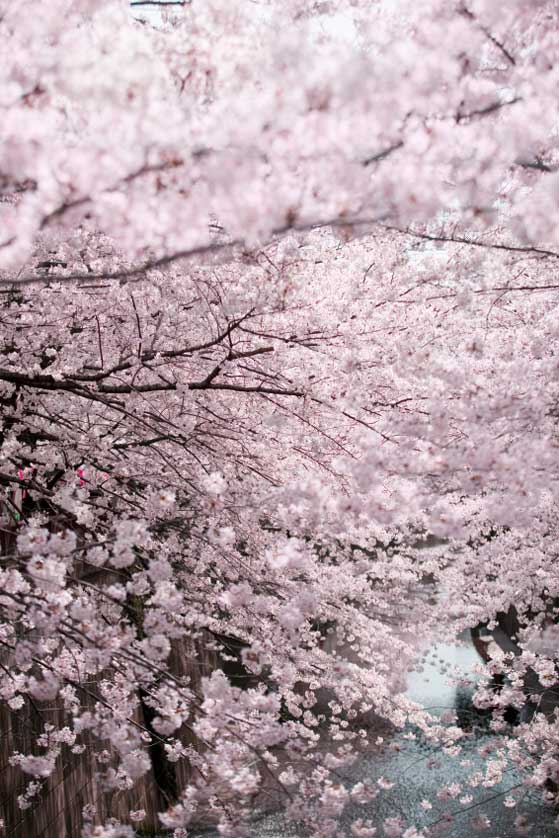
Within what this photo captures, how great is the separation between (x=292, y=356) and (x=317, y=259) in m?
1.31

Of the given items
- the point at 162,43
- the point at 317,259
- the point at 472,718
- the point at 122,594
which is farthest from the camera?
the point at 472,718

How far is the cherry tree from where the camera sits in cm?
229

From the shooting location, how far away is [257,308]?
5.32 meters

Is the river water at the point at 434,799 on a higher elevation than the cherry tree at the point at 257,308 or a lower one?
lower

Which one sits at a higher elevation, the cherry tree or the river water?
the cherry tree

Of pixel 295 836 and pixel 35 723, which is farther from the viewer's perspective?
pixel 295 836

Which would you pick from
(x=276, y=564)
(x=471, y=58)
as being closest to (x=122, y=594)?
(x=276, y=564)

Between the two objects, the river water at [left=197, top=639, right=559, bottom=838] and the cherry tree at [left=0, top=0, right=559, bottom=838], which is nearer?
the cherry tree at [left=0, top=0, right=559, bottom=838]

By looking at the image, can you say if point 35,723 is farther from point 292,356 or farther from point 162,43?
point 162,43

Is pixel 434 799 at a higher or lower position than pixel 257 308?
lower

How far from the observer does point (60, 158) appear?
7.33 feet

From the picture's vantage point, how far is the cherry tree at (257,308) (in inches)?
90.0

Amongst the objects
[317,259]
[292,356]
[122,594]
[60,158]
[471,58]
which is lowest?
[122,594]

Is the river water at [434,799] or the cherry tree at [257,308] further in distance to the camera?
the river water at [434,799]
